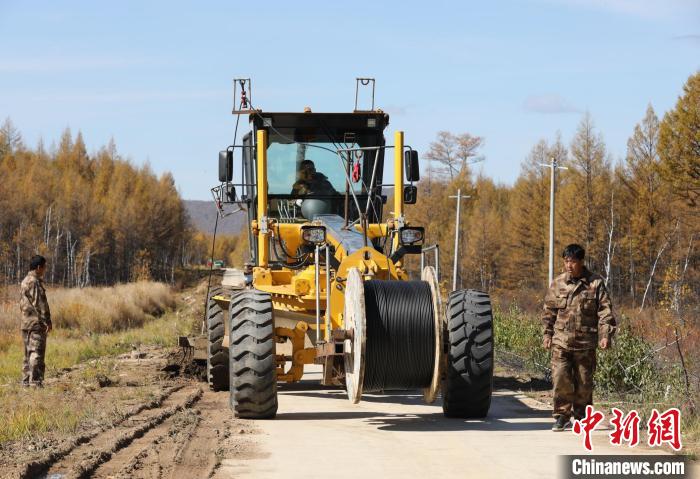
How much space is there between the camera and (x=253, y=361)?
478 inches

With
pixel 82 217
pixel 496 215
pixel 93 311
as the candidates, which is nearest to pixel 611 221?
pixel 496 215

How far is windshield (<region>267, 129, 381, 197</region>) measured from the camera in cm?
1541

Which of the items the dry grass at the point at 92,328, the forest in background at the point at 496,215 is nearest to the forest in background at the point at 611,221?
the forest in background at the point at 496,215

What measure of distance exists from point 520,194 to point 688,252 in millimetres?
24537

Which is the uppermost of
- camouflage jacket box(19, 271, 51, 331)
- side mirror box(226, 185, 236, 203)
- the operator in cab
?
the operator in cab

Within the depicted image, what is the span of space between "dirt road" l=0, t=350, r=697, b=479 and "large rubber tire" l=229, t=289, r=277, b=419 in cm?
21

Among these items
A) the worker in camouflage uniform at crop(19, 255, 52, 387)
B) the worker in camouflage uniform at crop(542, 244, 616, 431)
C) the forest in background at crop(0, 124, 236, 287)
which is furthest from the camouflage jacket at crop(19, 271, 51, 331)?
the forest in background at crop(0, 124, 236, 287)

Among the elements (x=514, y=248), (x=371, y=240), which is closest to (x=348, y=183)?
(x=371, y=240)

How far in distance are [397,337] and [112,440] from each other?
10.2ft

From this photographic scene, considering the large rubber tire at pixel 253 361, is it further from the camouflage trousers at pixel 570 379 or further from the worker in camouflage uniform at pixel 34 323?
the worker in camouflage uniform at pixel 34 323

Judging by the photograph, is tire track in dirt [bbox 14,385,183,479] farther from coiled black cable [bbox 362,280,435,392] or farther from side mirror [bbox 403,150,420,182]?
side mirror [bbox 403,150,420,182]

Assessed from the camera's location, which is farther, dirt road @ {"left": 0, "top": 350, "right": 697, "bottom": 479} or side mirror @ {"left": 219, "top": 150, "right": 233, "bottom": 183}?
side mirror @ {"left": 219, "top": 150, "right": 233, "bottom": 183}

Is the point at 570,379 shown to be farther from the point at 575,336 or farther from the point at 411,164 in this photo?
the point at 411,164

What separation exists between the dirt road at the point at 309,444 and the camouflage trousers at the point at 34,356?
7.73 feet
